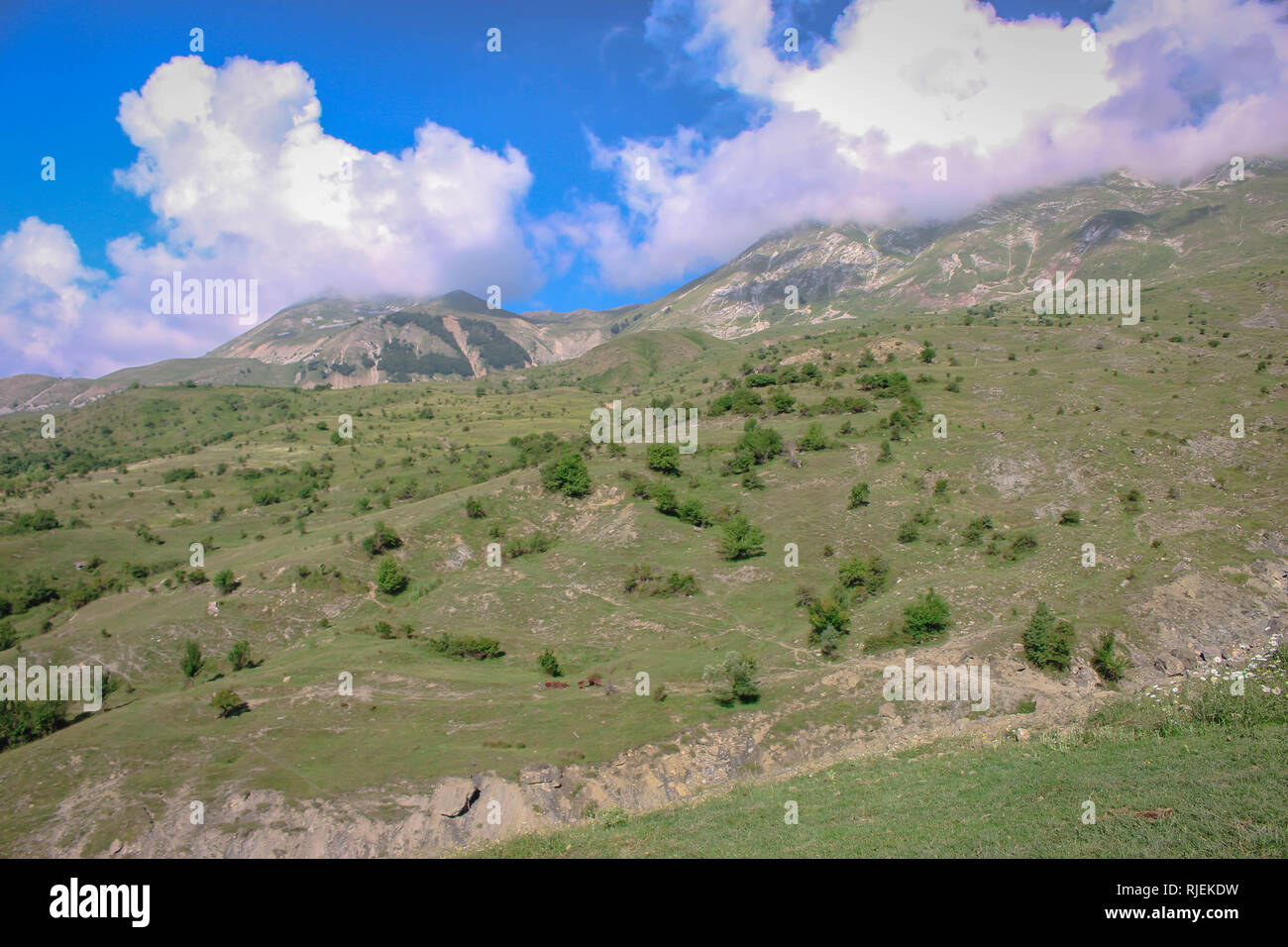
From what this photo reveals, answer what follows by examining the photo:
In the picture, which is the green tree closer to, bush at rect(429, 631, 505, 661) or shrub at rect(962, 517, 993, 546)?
bush at rect(429, 631, 505, 661)

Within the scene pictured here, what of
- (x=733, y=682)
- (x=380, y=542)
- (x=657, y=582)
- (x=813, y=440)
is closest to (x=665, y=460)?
(x=813, y=440)

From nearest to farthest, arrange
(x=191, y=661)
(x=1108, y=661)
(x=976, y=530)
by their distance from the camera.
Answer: (x=1108, y=661) < (x=191, y=661) < (x=976, y=530)

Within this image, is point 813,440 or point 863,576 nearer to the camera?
point 863,576

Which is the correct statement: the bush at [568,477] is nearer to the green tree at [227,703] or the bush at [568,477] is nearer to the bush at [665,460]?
the bush at [665,460]

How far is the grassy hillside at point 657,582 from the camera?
31469 millimetres

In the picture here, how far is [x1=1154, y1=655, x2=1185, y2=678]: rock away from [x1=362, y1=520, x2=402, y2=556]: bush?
2365 inches

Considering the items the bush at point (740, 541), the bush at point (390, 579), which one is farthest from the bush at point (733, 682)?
the bush at point (390, 579)

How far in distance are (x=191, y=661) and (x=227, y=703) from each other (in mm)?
16754

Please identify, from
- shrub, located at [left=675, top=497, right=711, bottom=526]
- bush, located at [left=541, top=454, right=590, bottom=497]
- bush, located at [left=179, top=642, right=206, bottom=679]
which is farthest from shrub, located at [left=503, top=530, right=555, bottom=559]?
bush, located at [left=179, top=642, right=206, bottom=679]

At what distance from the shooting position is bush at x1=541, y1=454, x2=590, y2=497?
70.2m

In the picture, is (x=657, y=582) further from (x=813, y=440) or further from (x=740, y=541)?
(x=813, y=440)

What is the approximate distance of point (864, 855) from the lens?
13234mm

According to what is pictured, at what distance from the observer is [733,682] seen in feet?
119
